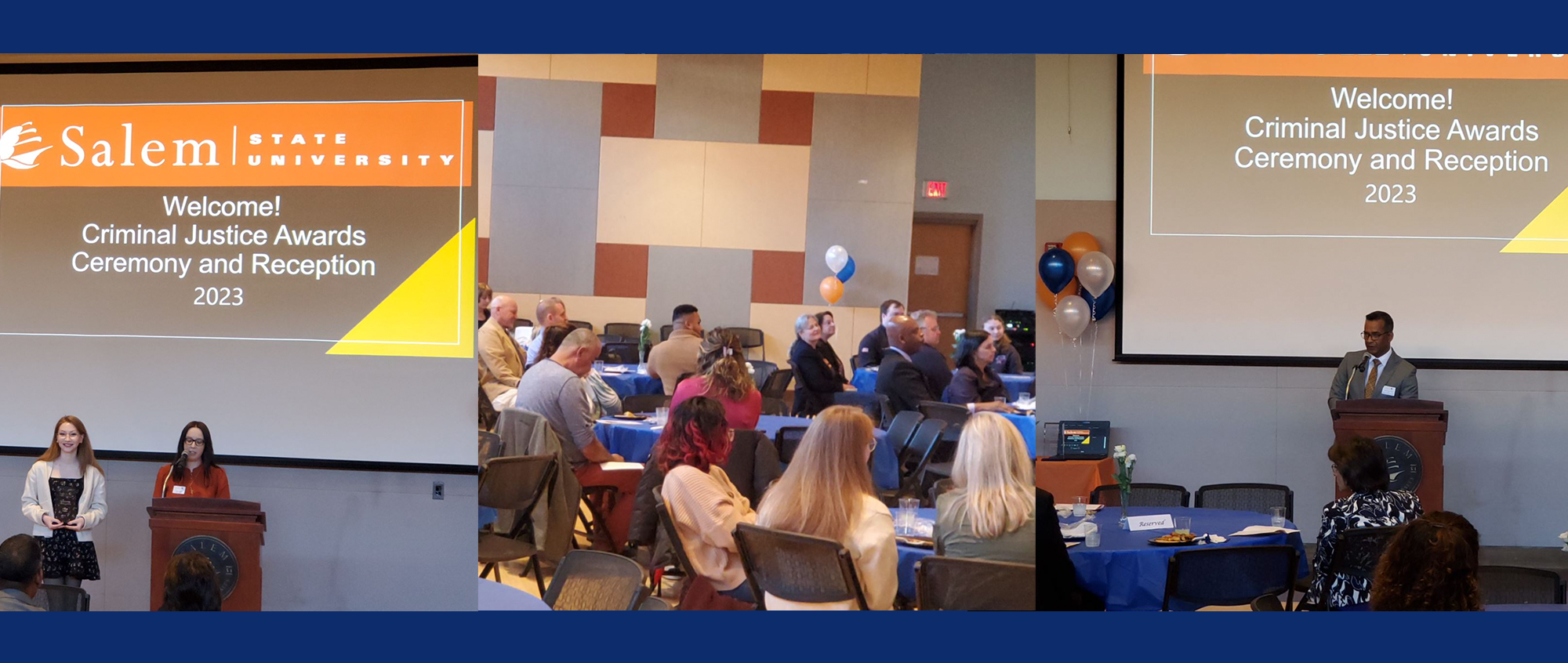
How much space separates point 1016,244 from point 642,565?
1.71 m

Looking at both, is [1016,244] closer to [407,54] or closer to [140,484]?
[407,54]

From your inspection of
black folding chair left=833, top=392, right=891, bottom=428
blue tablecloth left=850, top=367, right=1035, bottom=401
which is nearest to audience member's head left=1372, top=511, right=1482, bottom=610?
blue tablecloth left=850, top=367, right=1035, bottom=401

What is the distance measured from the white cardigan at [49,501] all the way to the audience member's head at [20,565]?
47cm

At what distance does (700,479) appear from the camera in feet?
13.9

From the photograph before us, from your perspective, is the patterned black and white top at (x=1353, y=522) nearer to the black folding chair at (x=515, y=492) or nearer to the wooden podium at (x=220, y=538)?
the black folding chair at (x=515, y=492)

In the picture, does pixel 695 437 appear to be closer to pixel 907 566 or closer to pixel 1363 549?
pixel 907 566

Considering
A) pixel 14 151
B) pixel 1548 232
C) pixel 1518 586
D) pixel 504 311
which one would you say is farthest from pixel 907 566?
pixel 14 151

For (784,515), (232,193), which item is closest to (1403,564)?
(784,515)

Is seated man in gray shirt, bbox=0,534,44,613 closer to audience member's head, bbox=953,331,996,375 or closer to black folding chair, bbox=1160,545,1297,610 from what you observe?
audience member's head, bbox=953,331,996,375

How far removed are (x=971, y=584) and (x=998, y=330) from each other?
2.74 ft

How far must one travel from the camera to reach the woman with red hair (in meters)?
4.24

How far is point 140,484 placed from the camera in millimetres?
6227

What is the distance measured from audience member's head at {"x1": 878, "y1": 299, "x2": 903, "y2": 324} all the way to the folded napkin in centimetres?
171

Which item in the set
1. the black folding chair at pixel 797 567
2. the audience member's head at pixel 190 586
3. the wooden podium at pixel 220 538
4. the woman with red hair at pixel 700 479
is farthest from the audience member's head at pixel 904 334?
the wooden podium at pixel 220 538
